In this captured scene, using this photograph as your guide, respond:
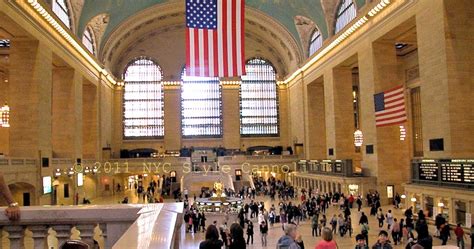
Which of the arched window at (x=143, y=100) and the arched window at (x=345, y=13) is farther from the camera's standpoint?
the arched window at (x=143, y=100)

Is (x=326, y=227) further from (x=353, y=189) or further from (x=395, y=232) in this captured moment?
(x=353, y=189)

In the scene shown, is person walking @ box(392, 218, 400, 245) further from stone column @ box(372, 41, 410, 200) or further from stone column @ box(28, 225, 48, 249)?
stone column @ box(28, 225, 48, 249)

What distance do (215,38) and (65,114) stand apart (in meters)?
20.6

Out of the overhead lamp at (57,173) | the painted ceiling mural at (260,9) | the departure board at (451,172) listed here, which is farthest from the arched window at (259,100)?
the departure board at (451,172)

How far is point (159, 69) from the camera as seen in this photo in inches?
1850

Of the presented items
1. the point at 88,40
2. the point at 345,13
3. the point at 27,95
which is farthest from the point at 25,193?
the point at 345,13

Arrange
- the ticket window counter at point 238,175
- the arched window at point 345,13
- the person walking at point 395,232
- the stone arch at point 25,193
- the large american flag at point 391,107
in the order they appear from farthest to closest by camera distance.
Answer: the ticket window counter at point 238,175
the arched window at point 345,13
the stone arch at point 25,193
the large american flag at point 391,107
the person walking at point 395,232

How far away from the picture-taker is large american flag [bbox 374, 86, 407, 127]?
19.2 metres

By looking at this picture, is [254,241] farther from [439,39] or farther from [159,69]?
[159,69]

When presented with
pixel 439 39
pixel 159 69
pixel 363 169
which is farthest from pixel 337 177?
pixel 159 69

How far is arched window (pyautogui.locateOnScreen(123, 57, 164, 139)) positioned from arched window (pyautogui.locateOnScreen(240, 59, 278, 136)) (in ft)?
28.7

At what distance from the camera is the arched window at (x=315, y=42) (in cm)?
3572

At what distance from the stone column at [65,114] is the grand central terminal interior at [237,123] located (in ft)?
0.29

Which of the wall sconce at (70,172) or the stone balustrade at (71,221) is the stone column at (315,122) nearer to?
the wall sconce at (70,172)
